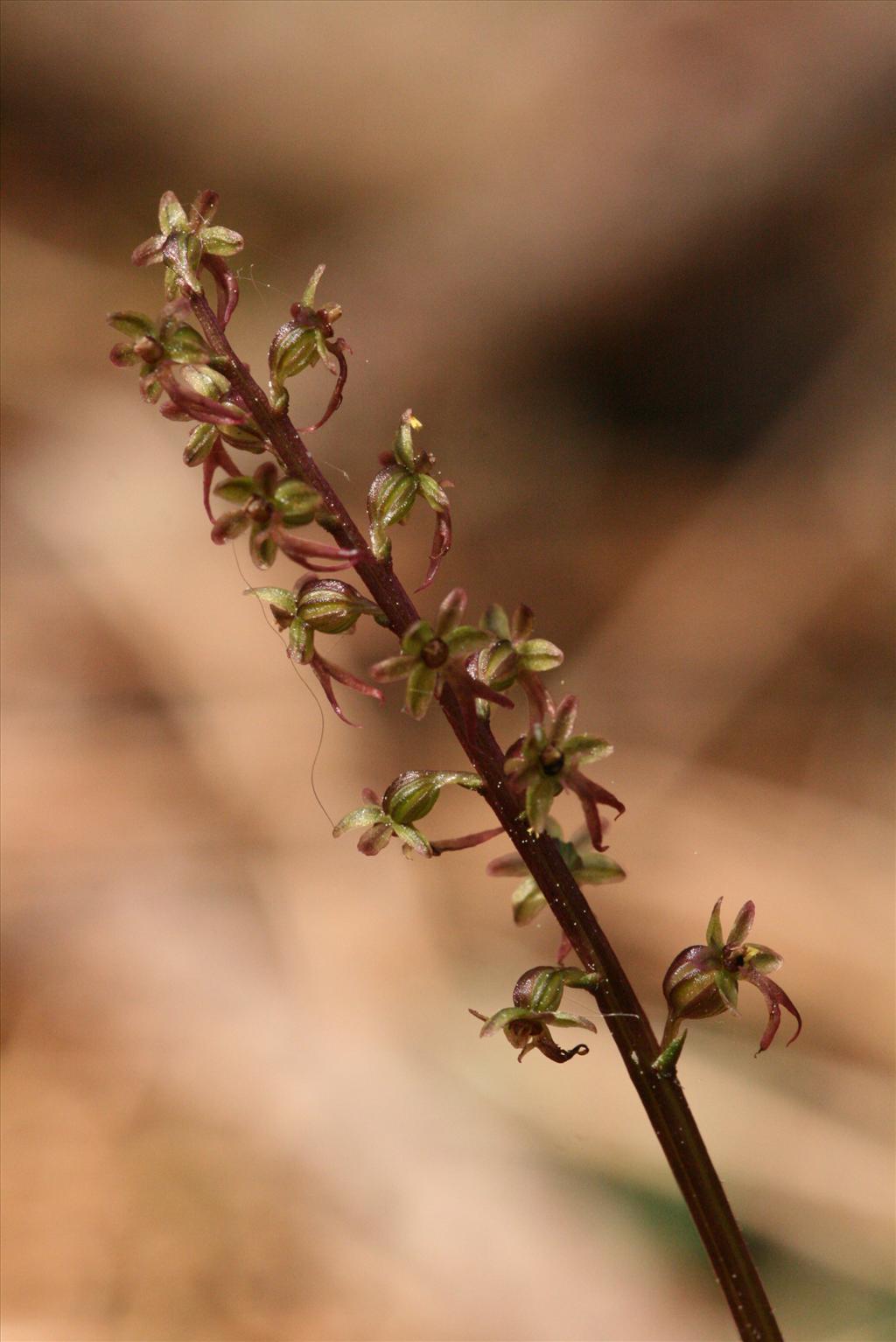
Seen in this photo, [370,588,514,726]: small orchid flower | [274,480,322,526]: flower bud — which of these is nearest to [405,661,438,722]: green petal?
[370,588,514,726]: small orchid flower

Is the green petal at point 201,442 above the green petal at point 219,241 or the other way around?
the other way around

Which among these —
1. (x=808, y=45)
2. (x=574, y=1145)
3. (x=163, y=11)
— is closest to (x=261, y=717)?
(x=574, y=1145)

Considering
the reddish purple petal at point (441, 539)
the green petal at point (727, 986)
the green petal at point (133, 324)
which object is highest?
the reddish purple petal at point (441, 539)

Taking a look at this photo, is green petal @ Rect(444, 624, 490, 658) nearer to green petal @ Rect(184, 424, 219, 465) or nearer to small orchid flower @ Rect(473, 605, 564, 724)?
small orchid flower @ Rect(473, 605, 564, 724)

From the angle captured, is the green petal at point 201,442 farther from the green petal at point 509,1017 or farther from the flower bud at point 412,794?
the green petal at point 509,1017

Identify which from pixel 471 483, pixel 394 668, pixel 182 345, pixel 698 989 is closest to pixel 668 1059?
pixel 698 989

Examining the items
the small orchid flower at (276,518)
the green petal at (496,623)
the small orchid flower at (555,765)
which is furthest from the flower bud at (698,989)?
the small orchid flower at (276,518)

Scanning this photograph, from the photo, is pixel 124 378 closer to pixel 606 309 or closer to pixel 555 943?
pixel 606 309
